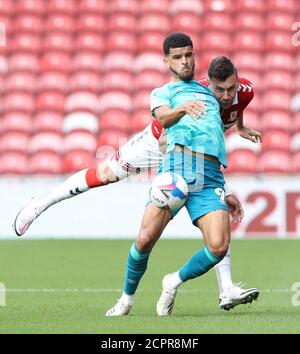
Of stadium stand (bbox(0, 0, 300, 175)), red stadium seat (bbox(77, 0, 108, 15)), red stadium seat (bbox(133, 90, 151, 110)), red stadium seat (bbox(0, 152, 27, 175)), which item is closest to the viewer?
red stadium seat (bbox(0, 152, 27, 175))

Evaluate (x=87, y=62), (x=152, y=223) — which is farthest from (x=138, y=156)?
(x=87, y=62)

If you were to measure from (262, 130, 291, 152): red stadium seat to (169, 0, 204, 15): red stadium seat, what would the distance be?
2937 mm

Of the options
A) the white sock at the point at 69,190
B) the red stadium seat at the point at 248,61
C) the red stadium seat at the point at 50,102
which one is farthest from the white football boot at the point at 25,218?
the red stadium seat at the point at 248,61

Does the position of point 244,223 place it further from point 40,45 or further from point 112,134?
point 40,45

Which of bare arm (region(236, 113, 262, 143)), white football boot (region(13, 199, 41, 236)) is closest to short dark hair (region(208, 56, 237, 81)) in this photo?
bare arm (region(236, 113, 262, 143))

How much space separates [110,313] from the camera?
6.97 meters

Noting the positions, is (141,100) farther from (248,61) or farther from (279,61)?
(279,61)

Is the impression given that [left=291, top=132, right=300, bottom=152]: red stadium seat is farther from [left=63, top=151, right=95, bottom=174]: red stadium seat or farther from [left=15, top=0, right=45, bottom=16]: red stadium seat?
[left=15, top=0, right=45, bottom=16]: red stadium seat

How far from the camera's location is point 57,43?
1742cm

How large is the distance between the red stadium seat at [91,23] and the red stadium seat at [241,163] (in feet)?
12.1

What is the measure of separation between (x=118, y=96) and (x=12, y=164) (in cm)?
211

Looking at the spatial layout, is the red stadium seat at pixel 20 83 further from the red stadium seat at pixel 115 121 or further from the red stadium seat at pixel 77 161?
the red stadium seat at pixel 77 161

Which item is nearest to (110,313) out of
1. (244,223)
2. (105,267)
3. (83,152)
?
(105,267)

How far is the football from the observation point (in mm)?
6664
